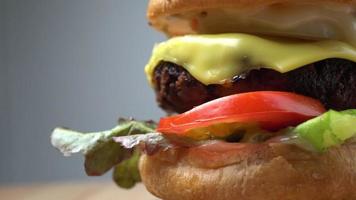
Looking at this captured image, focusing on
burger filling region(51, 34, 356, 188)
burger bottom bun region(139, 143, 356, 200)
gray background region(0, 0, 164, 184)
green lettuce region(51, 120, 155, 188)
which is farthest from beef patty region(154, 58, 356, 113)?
gray background region(0, 0, 164, 184)

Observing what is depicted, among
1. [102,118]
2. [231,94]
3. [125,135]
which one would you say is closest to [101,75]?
[102,118]

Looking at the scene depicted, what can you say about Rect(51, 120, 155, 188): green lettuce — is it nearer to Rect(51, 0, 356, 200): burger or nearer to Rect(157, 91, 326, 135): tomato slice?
Rect(51, 0, 356, 200): burger

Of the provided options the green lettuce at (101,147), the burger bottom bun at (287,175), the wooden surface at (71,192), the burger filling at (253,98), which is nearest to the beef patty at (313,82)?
the burger filling at (253,98)

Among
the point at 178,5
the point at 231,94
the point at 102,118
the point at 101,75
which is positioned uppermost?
the point at 178,5

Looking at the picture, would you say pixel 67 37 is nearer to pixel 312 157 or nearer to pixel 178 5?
pixel 178 5

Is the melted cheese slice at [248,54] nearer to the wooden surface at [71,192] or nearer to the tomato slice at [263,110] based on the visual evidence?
the tomato slice at [263,110]

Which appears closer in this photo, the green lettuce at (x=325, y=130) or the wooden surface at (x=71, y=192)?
the green lettuce at (x=325, y=130)

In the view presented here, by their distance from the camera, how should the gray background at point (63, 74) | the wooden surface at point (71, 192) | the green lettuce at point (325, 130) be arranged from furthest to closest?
the gray background at point (63, 74), the wooden surface at point (71, 192), the green lettuce at point (325, 130)
